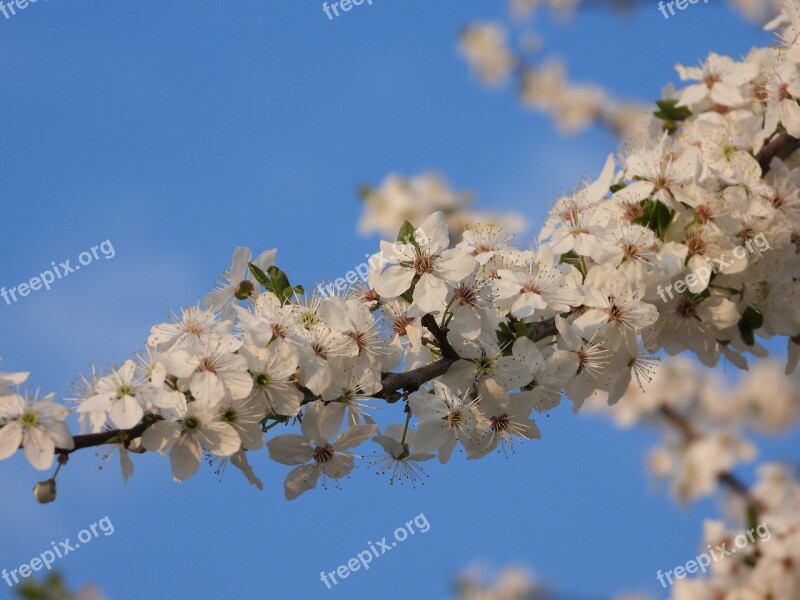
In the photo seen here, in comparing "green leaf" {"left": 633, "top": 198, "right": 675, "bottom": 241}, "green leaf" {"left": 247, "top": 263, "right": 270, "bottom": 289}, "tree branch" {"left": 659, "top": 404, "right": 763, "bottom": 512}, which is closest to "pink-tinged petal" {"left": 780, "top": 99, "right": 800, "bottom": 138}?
"green leaf" {"left": 633, "top": 198, "right": 675, "bottom": 241}

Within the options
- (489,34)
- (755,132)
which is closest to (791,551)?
(755,132)

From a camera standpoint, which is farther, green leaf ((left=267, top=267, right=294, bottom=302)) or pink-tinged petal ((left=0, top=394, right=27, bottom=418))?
green leaf ((left=267, top=267, right=294, bottom=302))

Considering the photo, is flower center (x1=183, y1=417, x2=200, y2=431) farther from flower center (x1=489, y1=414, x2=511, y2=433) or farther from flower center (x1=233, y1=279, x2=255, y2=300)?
flower center (x1=489, y1=414, x2=511, y2=433)

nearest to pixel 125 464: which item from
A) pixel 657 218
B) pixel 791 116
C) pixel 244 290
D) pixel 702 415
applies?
pixel 244 290

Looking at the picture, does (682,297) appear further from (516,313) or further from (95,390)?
(95,390)

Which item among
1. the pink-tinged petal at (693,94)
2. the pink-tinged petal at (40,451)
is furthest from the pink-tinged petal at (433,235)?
the pink-tinged petal at (693,94)

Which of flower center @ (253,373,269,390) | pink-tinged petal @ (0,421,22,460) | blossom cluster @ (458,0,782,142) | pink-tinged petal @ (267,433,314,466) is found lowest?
pink-tinged petal @ (267,433,314,466)
